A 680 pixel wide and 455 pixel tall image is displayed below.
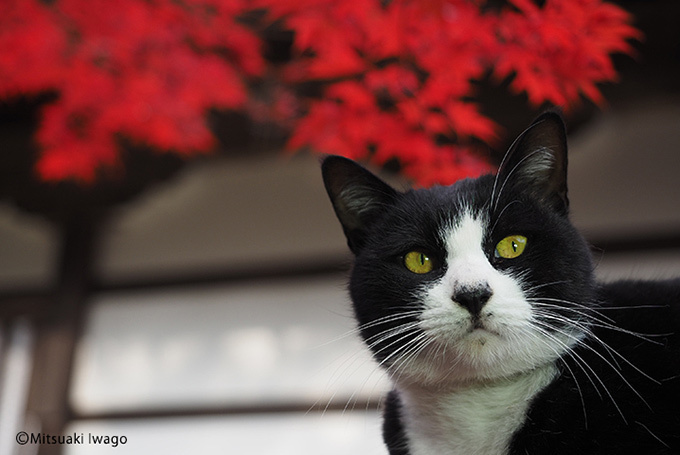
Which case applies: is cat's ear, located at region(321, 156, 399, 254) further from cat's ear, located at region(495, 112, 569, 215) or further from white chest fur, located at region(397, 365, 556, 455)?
white chest fur, located at region(397, 365, 556, 455)

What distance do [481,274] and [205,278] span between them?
360cm

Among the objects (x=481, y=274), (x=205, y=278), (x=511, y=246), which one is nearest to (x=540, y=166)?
(x=511, y=246)

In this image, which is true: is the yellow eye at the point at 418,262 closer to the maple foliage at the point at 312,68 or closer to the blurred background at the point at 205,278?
the maple foliage at the point at 312,68

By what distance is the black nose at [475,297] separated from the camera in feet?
3.47

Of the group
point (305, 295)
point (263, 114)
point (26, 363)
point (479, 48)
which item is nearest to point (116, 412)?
point (26, 363)

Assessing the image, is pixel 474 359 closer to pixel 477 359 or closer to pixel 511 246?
pixel 477 359

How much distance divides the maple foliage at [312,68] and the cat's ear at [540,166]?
2.88ft

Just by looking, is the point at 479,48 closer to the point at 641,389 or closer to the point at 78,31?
the point at 641,389

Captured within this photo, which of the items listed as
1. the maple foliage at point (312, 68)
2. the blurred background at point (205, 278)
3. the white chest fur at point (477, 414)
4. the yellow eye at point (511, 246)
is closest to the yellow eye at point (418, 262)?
the yellow eye at point (511, 246)

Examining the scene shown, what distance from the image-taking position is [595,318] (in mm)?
1124

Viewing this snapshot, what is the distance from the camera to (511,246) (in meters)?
1.17

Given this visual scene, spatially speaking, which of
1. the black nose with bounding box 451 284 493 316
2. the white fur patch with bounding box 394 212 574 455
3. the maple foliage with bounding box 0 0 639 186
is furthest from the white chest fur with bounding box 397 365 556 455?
the maple foliage with bounding box 0 0 639 186

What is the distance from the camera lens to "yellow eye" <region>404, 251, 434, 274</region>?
3.97 ft

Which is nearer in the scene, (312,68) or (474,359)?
(474,359)
